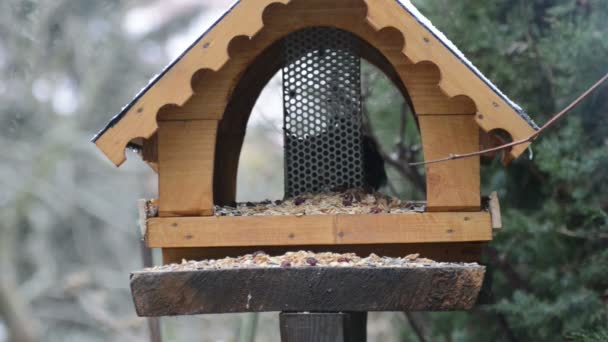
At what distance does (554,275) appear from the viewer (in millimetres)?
3541

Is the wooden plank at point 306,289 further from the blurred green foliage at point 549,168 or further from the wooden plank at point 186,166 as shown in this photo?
the blurred green foliage at point 549,168

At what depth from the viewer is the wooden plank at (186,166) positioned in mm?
2447

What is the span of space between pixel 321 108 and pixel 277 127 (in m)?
1.43

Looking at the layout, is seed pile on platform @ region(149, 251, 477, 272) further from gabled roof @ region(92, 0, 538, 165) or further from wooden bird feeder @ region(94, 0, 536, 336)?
gabled roof @ region(92, 0, 538, 165)

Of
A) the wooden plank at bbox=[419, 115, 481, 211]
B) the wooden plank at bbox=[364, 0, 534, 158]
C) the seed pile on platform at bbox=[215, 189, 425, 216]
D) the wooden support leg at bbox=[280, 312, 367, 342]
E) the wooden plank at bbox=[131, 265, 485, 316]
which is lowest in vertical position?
the wooden support leg at bbox=[280, 312, 367, 342]

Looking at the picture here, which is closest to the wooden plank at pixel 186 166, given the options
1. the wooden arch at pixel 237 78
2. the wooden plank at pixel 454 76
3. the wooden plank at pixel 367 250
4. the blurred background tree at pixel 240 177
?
the wooden arch at pixel 237 78

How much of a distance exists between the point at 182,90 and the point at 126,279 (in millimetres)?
5327

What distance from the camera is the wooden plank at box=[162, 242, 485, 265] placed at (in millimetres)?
2404

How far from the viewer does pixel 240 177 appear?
768 centimetres

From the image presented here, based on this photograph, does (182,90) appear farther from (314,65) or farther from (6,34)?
(6,34)

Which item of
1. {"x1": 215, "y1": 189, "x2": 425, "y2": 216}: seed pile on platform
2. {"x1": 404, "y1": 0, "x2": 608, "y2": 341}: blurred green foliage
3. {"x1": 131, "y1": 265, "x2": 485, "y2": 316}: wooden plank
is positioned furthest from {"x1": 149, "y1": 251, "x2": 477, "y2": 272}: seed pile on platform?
{"x1": 404, "y1": 0, "x2": 608, "y2": 341}: blurred green foliage

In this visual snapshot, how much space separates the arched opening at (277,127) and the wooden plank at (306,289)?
2.50 feet

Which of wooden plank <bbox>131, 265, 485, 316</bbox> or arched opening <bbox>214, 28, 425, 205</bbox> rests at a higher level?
arched opening <bbox>214, 28, 425, 205</bbox>

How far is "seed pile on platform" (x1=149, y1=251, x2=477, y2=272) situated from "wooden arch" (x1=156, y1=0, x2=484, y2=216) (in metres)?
0.20
